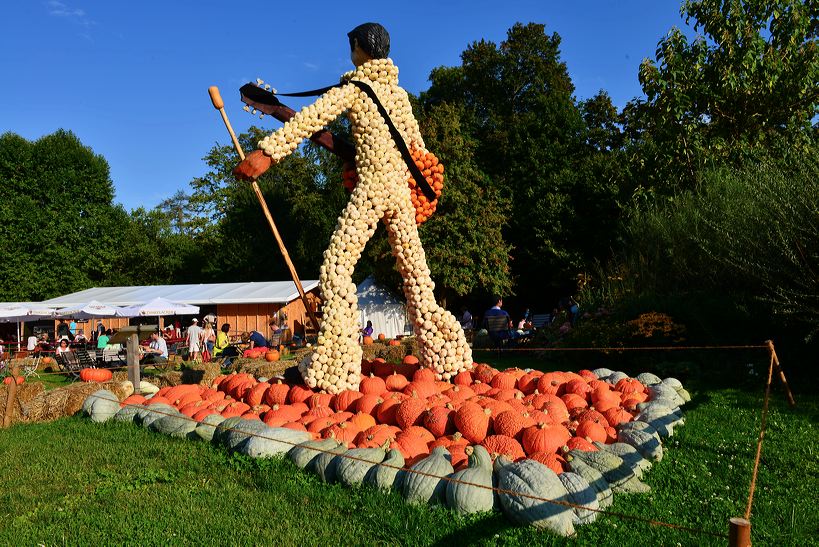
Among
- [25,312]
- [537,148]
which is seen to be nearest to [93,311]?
[25,312]

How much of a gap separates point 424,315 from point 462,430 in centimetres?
217

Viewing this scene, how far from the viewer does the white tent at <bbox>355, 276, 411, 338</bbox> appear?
25.0 meters

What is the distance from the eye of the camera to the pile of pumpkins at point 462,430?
424 centimetres

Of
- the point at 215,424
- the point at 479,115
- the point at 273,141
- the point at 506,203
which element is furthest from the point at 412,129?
the point at 479,115

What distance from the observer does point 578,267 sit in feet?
79.1

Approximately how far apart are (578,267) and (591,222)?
2.15m

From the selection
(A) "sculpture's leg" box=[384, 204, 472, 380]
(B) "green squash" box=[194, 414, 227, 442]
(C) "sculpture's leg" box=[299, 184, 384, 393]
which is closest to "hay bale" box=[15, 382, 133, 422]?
(B) "green squash" box=[194, 414, 227, 442]

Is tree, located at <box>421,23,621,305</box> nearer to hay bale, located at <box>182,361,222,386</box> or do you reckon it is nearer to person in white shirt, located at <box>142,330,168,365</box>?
person in white shirt, located at <box>142,330,168,365</box>

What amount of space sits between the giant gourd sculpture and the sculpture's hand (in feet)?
0.04

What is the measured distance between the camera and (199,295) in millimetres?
24766

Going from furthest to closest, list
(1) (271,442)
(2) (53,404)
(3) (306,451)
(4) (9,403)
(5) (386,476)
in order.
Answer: (2) (53,404) → (4) (9,403) → (1) (271,442) → (3) (306,451) → (5) (386,476)

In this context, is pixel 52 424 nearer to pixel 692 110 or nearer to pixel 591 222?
pixel 692 110

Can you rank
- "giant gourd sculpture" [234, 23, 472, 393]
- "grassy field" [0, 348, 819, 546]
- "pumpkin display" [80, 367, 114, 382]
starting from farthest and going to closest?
"pumpkin display" [80, 367, 114, 382]
"giant gourd sculpture" [234, 23, 472, 393]
"grassy field" [0, 348, 819, 546]

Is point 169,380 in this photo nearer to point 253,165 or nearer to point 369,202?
point 253,165
